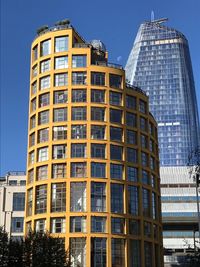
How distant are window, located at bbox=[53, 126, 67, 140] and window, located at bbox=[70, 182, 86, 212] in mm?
9093

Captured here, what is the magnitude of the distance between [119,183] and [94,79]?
20.2 metres

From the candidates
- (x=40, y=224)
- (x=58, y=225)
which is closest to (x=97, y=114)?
(x=58, y=225)

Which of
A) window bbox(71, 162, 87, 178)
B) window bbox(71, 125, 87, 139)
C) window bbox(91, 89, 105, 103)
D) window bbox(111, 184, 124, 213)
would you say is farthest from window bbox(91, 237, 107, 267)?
window bbox(91, 89, 105, 103)

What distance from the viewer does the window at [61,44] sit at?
96875 mm

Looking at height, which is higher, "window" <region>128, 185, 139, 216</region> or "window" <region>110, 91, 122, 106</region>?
"window" <region>110, 91, 122, 106</region>

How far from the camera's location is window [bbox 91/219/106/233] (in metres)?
86.3

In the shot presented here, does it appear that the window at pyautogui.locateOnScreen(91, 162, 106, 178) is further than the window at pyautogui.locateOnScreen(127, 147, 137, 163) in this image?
No

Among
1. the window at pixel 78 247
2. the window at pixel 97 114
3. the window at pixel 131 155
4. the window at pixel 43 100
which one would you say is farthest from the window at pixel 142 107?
the window at pixel 78 247

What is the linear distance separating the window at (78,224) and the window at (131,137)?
18095mm

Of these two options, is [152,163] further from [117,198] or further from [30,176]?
[30,176]

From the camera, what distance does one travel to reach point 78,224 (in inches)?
3393

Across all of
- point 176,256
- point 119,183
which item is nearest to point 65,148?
point 119,183

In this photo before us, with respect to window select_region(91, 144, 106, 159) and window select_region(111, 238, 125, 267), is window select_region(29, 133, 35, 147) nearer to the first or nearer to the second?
window select_region(91, 144, 106, 159)

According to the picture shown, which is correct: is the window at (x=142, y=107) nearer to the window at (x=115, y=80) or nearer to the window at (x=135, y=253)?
the window at (x=115, y=80)
